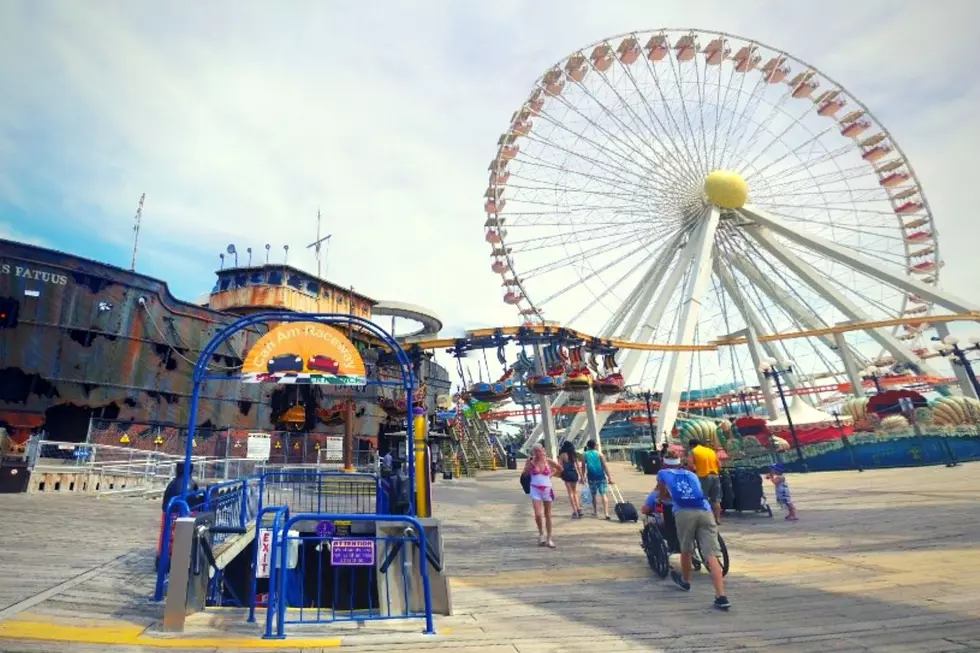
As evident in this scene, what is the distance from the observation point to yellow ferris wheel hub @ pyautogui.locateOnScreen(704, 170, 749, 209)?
29375 mm

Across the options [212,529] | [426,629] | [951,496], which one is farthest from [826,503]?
[212,529]

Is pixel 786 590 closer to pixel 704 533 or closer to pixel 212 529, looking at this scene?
pixel 704 533

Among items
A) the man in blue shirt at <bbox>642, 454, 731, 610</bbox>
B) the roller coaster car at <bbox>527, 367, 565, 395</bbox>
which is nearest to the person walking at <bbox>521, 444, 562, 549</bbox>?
the man in blue shirt at <bbox>642, 454, 731, 610</bbox>

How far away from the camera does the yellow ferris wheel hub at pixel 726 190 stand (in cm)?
2938

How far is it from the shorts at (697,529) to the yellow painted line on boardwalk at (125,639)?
3.65 metres

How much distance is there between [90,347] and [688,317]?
27.7m

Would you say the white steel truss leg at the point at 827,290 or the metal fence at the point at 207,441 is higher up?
the white steel truss leg at the point at 827,290

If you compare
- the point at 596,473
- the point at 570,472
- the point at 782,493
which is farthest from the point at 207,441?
the point at 782,493

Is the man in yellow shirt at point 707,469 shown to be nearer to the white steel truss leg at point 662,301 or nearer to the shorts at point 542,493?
the shorts at point 542,493

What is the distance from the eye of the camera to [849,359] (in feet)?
100

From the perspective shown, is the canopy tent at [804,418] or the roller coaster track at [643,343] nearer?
the roller coaster track at [643,343]

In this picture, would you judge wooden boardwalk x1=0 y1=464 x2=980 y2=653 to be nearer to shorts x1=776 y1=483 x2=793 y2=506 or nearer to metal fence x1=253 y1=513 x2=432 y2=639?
metal fence x1=253 y1=513 x2=432 y2=639

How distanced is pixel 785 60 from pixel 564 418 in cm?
4393

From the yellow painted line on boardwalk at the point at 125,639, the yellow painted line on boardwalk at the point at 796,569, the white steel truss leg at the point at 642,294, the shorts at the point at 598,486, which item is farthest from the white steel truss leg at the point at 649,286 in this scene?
the yellow painted line on boardwalk at the point at 125,639
